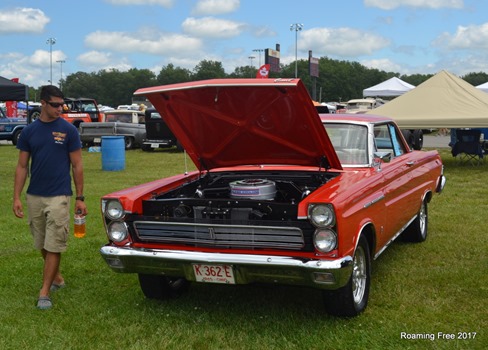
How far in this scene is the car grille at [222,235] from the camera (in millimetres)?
3793

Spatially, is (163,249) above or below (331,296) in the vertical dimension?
above

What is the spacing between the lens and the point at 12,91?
1202cm

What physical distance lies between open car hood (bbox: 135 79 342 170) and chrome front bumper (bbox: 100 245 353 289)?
1.19m

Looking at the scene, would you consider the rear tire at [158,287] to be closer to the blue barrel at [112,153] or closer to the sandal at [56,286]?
the sandal at [56,286]

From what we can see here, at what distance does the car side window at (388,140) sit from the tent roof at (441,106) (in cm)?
807

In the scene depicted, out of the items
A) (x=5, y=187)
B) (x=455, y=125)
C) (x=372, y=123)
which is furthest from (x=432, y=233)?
(x=5, y=187)

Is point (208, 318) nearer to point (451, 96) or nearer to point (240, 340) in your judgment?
point (240, 340)

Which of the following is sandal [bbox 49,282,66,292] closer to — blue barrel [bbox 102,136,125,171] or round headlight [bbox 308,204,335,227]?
round headlight [bbox 308,204,335,227]

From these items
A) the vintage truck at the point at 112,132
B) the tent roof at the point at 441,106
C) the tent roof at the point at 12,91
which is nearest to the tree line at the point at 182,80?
the vintage truck at the point at 112,132

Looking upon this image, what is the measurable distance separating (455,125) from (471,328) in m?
10.5

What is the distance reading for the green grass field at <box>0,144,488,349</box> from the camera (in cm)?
383

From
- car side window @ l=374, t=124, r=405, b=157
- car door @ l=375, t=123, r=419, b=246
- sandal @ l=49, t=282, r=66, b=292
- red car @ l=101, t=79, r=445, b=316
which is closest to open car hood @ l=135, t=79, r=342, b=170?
red car @ l=101, t=79, r=445, b=316

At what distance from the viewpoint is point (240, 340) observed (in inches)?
151

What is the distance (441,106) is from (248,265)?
12133mm
